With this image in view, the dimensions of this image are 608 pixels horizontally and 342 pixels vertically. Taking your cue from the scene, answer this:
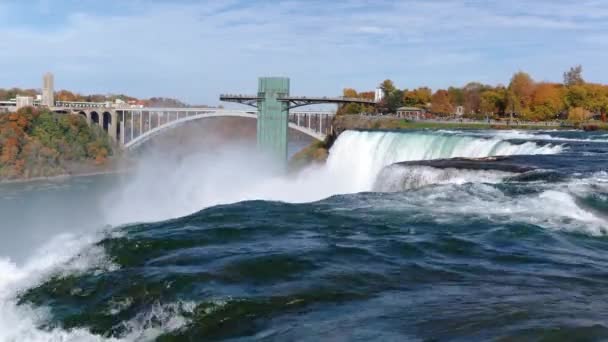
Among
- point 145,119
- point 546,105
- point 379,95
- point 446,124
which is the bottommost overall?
point 145,119

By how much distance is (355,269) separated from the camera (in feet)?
23.7

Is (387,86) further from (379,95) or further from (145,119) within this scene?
(145,119)

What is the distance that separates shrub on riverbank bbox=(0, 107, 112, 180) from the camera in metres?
42.5

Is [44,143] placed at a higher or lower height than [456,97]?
lower

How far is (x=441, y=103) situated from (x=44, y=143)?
26267 mm

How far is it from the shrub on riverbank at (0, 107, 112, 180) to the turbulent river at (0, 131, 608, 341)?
3457cm

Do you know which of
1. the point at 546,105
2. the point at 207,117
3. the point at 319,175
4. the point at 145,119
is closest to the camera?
the point at 319,175

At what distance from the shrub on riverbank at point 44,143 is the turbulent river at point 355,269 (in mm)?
34571

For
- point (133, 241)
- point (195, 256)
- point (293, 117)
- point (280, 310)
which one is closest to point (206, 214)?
point (133, 241)

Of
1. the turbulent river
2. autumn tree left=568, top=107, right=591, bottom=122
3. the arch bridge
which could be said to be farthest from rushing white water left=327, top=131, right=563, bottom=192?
autumn tree left=568, top=107, right=591, bottom=122

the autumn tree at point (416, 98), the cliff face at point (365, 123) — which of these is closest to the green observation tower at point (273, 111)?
the cliff face at point (365, 123)

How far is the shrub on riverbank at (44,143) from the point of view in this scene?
139ft

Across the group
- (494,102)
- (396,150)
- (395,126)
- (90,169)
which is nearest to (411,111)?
(494,102)

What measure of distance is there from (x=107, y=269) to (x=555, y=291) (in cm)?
461
